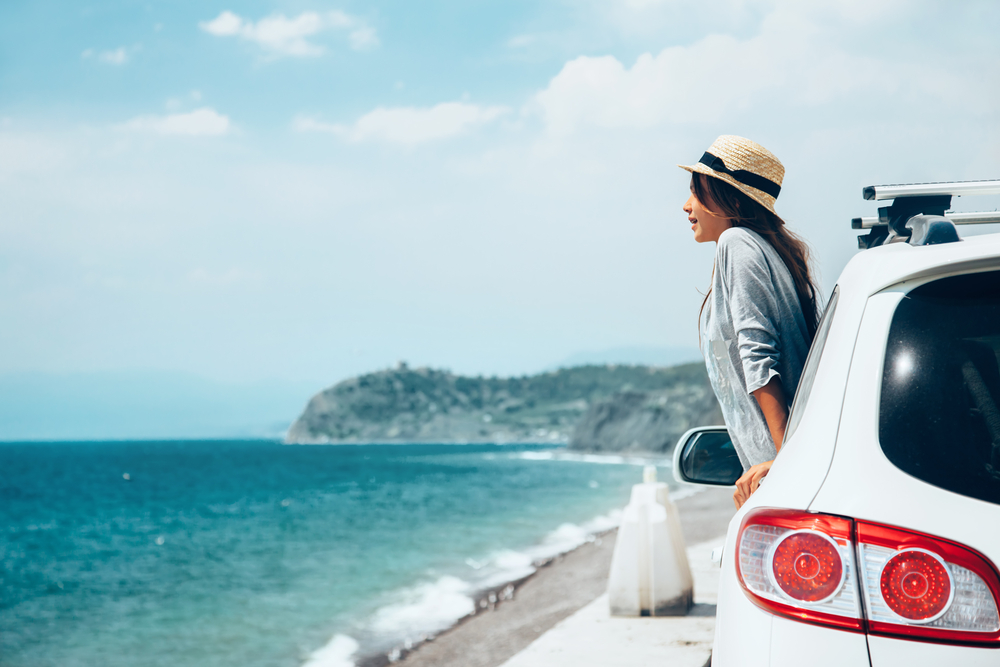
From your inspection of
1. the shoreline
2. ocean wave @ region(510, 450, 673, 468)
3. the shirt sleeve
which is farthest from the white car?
ocean wave @ region(510, 450, 673, 468)

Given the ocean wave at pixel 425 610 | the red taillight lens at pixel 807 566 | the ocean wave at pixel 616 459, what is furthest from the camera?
the ocean wave at pixel 616 459

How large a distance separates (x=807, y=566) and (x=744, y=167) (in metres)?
1.62

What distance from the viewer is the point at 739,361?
2389mm

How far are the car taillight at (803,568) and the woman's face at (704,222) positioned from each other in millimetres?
1468

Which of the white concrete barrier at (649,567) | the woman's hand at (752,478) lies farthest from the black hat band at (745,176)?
the white concrete barrier at (649,567)

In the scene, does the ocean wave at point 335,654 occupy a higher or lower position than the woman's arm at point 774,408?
lower

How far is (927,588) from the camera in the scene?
121cm

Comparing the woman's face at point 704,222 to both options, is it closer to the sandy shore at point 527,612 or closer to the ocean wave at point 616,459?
the sandy shore at point 527,612

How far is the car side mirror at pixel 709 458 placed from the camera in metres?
2.61

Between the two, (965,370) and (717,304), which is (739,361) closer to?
(717,304)

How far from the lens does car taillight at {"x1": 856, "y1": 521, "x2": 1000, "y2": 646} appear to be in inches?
46.9

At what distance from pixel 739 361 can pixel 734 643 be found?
112 cm

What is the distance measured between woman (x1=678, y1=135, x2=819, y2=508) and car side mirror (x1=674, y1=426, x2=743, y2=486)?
148 mm

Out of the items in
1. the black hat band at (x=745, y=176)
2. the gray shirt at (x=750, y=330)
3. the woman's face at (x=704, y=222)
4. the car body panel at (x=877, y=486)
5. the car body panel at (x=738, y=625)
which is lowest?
the car body panel at (x=738, y=625)
